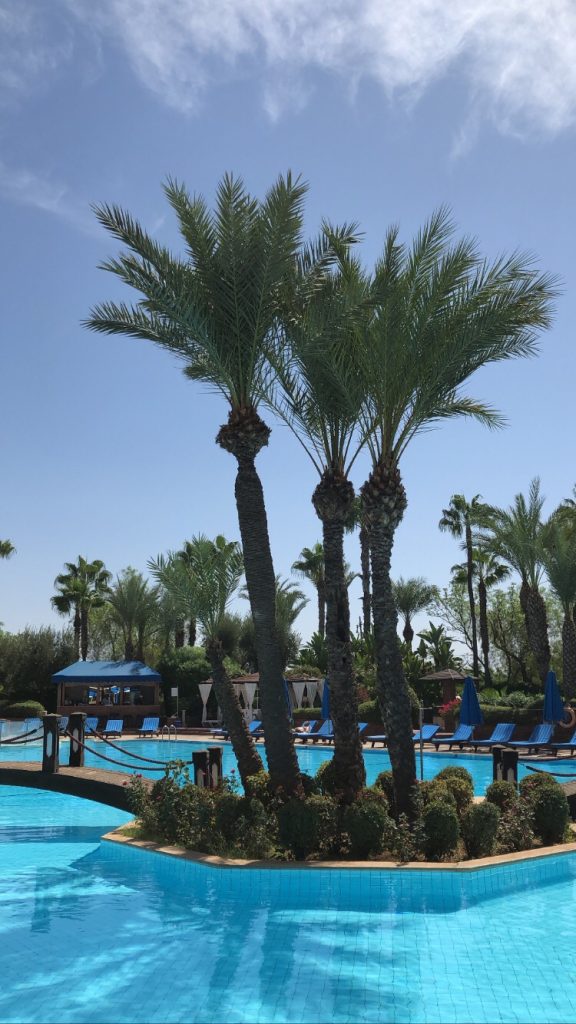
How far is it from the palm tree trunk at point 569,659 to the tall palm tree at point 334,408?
64.7 feet

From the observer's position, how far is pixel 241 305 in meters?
12.2

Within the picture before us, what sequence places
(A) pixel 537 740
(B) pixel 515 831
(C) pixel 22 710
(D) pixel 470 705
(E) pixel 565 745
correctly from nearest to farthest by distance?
(B) pixel 515 831, (E) pixel 565 745, (D) pixel 470 705, (A) pixel 537 740, (C) pixel 22 710

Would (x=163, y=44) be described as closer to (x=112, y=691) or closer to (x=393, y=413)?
(x=393, y=413)

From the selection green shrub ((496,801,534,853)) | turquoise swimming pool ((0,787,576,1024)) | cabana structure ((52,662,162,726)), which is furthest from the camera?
cabana structure ((52,662,162,726))

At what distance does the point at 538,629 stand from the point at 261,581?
21.3 m

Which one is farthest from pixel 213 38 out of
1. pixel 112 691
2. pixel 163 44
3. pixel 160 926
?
pixel 112 691

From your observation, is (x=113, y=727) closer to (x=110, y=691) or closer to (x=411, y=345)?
(x=110, y=691)

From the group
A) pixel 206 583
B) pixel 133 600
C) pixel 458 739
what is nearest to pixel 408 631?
pixel 133 600

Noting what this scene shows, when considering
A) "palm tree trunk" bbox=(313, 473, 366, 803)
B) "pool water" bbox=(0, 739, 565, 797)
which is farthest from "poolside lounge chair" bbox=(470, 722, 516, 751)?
"palm tree trunk" bbox=(313, 473, 366, 803)

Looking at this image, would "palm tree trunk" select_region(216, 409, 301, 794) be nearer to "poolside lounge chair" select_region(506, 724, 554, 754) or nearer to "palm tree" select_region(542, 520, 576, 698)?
"poolside lounge chair" select_region(506, 724, 554, 754)

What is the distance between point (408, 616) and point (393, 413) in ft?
125

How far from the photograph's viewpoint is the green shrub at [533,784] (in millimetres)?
11648

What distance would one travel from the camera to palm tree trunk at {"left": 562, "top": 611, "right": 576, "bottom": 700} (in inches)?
1187

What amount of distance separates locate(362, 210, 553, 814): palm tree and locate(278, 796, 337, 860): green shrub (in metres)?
1.17
